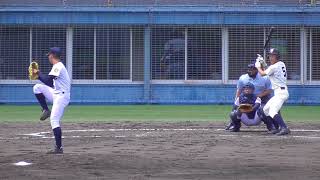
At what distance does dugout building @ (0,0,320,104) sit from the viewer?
29.2 metres

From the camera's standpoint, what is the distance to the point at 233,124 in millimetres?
17438

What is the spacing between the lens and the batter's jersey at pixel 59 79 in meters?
12.8

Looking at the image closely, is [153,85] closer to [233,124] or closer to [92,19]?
[92,19]

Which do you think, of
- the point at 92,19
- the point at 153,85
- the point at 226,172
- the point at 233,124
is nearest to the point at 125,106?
the point at 153,85

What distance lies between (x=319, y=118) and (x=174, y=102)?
7839mm

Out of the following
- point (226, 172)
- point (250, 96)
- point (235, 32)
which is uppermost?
point (235, 32)

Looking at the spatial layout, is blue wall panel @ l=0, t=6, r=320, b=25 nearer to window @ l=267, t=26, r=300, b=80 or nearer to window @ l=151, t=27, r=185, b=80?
window @ l=267, t=26, r=300, b=80

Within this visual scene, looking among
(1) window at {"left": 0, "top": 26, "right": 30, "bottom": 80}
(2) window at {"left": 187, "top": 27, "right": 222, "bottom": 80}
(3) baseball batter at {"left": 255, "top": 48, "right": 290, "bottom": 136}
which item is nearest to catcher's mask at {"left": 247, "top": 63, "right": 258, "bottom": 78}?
(3) baseball batter at {"left": 255, "top": 48, "right": 290, "bottom": 136}

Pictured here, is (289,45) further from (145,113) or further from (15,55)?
(15,55)

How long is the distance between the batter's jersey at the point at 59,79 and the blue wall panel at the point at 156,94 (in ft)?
53.4

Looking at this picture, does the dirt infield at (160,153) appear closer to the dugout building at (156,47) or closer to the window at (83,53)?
the dugout building at (156,47)

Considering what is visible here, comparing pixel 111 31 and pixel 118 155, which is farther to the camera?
pixel 111 31

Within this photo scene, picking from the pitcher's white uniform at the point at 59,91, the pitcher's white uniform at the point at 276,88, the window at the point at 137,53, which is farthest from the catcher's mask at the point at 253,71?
the window at the point at 137,53

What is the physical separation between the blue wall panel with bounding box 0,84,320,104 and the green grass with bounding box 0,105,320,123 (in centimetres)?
96
